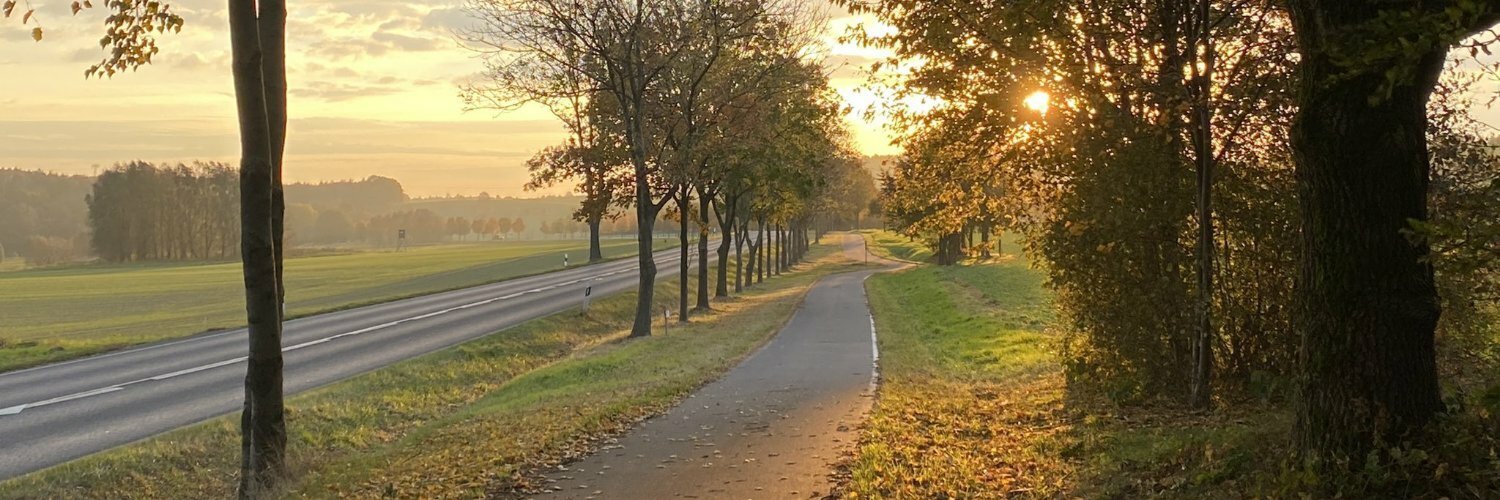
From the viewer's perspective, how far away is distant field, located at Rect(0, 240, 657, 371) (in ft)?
82.4

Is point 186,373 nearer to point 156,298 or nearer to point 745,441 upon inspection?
point 745,441

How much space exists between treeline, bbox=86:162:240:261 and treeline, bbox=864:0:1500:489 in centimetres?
10135

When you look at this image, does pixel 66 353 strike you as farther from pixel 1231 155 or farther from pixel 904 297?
pixel 904 297

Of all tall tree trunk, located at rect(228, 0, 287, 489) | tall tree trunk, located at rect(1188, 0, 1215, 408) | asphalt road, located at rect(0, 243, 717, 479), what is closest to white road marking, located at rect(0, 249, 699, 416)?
asphalt road, located at rect(0, 243, 717, 479)

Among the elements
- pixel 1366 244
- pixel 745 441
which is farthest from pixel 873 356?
pixel 1366 244

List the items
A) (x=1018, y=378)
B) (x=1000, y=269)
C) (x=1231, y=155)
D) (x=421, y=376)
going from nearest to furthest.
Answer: (x=1231, y=155), (x=1018, y=378), (x=421, y=376), (x=1000, y=269)

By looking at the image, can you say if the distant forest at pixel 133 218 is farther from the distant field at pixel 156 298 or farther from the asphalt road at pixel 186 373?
the asphalt road at pixel 186 373

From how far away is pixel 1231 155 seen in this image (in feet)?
29.1

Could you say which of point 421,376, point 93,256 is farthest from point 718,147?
point 93,256

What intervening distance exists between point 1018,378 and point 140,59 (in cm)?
1176

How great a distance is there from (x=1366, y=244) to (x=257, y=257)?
29.5 feet

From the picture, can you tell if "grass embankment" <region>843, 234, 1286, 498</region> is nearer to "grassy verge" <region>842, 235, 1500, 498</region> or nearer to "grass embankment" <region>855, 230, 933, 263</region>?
"grassy verge" <region>842, 235, 1500, 498</region>

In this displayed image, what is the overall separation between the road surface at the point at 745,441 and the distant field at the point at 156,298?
16377 millimetres

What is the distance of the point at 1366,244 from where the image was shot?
513 centimetres
